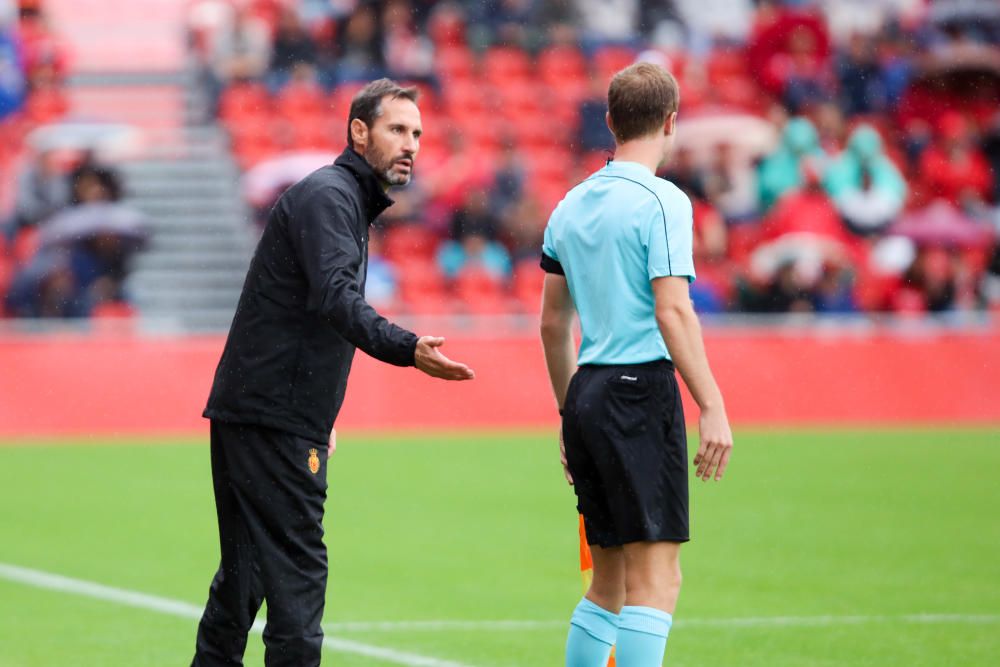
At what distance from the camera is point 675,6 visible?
26.6 m

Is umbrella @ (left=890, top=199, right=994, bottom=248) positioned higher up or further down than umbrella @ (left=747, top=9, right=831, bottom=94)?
further down

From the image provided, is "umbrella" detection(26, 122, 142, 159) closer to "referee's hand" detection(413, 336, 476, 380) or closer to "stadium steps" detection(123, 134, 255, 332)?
"stadium steps" detection(123, 134, 255, 332)

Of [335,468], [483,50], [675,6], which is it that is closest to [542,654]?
[335,468]

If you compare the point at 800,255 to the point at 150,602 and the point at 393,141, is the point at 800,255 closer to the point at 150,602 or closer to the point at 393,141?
the point at 150,602

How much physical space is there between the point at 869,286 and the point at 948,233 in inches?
53.6

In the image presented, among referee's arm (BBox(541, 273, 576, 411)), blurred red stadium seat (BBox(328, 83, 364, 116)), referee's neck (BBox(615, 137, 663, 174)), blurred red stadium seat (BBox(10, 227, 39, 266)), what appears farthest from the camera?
blurred red stadium seat (BBox(328, 83, 364, 116))

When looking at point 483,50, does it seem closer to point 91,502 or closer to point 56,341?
point 56,341

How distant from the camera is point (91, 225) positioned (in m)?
20.0

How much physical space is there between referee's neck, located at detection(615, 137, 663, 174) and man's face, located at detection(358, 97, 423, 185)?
78 centimetres

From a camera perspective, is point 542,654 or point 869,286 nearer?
point 542,654

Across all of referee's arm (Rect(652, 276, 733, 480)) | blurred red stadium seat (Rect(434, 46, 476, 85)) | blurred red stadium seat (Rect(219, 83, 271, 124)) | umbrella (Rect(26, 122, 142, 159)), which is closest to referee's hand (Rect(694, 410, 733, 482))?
referee's arm (Rect(652, 276, 733, 480))

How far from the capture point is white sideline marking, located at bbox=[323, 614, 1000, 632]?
8.03m

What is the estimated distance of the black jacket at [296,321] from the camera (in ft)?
17.8

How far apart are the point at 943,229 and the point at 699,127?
147 inches
